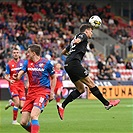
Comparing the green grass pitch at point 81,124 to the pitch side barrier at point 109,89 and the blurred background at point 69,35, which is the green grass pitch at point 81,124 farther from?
the pitch side barrier at point 109,89

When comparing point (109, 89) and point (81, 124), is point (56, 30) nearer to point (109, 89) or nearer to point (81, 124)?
point (109, 89)

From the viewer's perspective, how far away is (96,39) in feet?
141

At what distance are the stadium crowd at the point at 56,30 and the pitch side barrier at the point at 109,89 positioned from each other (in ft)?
2.76

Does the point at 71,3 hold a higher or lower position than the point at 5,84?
higher

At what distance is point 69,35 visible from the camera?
134 feet

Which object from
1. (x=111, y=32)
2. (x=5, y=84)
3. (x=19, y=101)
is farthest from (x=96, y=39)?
(x=19, y=101)

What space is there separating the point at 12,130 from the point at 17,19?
2502 cm

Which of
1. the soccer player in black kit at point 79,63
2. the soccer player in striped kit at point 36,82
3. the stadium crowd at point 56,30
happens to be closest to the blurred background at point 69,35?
the stadium crowd at point 56,30

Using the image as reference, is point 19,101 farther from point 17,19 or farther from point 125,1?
point 125,1

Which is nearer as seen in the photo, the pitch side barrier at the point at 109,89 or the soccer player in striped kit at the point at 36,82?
the soccer player in striped kit at the point at 36,82

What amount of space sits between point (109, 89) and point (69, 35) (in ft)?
28.6

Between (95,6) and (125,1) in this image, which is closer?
(95,6)

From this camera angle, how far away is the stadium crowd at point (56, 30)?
1383 inches

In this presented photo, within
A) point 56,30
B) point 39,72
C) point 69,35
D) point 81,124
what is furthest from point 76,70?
point 69,35
